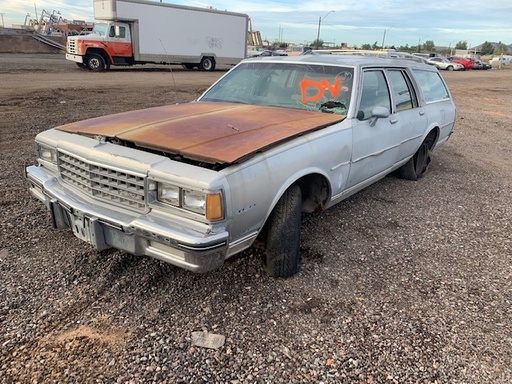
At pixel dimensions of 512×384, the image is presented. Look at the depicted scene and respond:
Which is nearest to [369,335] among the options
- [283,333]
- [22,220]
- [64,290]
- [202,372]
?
[283,333]

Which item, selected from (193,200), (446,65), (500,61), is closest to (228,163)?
(193,200)

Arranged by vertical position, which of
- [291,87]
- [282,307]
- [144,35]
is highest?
[144,35]

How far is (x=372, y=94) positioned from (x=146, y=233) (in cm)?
280

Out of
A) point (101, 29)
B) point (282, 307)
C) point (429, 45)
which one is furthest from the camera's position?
point (429, 45)

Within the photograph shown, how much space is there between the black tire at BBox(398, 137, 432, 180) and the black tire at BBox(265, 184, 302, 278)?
3.15 metres

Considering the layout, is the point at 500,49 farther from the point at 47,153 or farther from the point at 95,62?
the point at 47,153

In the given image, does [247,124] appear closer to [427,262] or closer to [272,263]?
[272,263]

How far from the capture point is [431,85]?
19.1 feet

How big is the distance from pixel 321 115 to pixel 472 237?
2022 mm

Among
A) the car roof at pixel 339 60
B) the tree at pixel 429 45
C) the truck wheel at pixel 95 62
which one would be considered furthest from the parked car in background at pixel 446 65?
the tree at pixel 429 45

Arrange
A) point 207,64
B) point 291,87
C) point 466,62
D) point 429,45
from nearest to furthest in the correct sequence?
1. point 291,87
2. point 207,64
3. point 466,62
4. point 429,45

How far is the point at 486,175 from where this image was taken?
643 cm

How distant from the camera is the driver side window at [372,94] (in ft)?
13.0

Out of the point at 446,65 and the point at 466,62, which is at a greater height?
the point at 466,62
